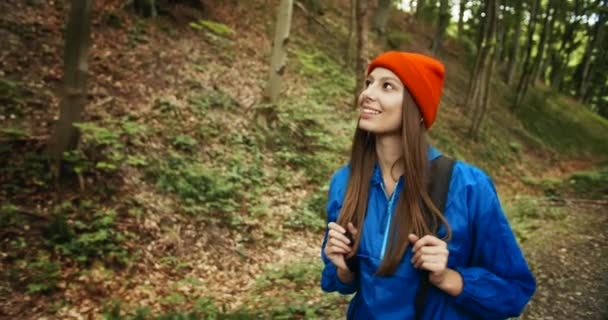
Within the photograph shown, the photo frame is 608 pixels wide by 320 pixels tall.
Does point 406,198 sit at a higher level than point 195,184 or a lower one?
higher

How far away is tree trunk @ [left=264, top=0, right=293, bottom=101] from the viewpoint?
10617 mm

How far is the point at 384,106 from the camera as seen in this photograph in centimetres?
199

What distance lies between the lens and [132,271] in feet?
20.5

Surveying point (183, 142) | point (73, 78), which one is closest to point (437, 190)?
point (73, 78)

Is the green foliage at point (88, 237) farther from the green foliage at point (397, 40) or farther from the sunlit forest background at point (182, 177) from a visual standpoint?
the green foliage at point (397, 40)

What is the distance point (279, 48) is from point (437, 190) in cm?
951

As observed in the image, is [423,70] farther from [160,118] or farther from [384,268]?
[160,118]

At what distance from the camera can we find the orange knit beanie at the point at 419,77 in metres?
1.96

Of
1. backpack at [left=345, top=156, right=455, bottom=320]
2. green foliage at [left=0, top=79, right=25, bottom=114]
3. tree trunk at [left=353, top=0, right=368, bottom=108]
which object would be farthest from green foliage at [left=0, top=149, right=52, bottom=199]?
tree trunk at [left=353, top=0, right=368, bottom=108]

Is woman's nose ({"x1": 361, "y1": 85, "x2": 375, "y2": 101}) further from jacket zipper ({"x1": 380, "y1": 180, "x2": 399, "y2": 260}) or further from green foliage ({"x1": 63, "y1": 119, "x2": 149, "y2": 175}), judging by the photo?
green foliage ({"x1": 63, "y1": 119, "x2": 149, "y2": 175})

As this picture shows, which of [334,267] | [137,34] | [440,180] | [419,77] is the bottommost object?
[334,267]

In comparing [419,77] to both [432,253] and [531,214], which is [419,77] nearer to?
[432,253]

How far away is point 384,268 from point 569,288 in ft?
19.3

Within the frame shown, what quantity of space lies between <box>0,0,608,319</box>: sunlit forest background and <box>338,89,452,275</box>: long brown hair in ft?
11.9
